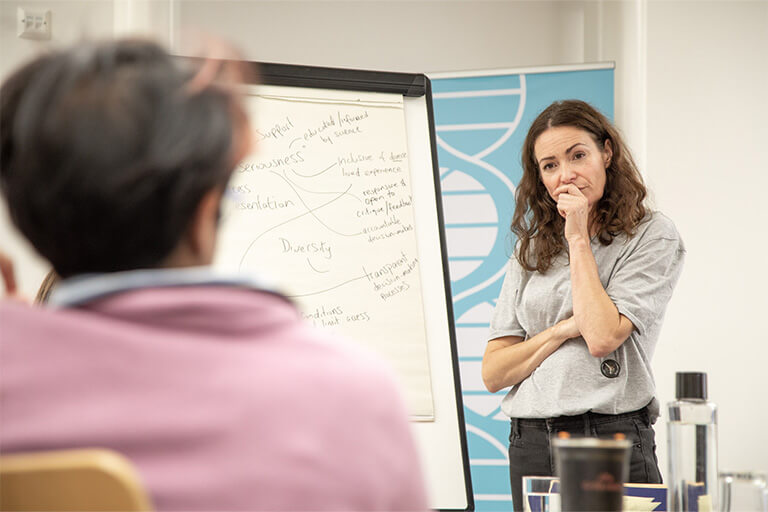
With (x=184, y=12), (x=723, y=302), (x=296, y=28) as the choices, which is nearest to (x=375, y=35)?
(x=296, y=28)

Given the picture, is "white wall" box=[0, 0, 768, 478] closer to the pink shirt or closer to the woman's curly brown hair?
the woman's curly brown hair

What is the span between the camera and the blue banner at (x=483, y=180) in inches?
146

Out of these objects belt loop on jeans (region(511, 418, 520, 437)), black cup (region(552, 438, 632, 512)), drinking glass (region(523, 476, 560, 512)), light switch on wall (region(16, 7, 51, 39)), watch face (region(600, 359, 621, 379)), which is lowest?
belt loop on jeans (region(511, 418, 520, 437))

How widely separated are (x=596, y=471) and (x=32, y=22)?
11.3 ft

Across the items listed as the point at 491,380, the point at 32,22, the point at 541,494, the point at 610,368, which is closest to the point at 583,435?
the point at 610,368

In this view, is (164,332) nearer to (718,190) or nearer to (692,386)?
(692,386)

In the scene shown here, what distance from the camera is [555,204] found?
2348 mm

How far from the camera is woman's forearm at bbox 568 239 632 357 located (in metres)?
2.00

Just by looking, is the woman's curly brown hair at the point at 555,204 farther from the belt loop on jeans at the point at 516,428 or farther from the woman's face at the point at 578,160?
the belt loop on jeans at the point at 516,428

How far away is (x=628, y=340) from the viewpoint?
2086 mm

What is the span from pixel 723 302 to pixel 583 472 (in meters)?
3.06

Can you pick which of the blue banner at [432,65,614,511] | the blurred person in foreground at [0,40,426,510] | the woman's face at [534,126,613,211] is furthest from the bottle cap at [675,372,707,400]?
the blue banner at [432,65,614,511]

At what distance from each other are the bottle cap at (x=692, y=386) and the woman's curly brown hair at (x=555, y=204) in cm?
108

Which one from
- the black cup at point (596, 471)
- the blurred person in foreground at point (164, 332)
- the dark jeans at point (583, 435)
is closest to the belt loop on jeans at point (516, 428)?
the dark jeans at point (583, 435)
